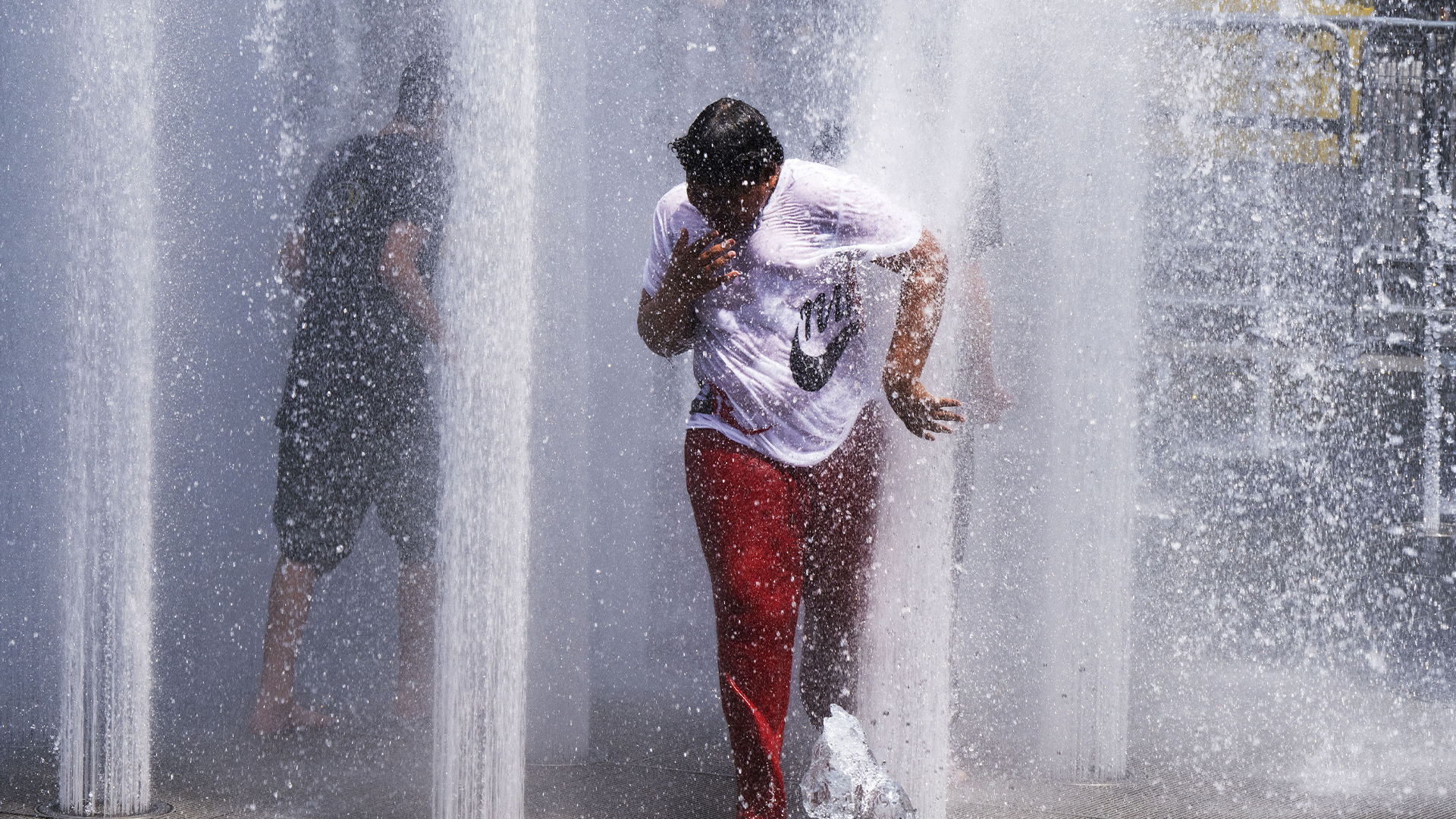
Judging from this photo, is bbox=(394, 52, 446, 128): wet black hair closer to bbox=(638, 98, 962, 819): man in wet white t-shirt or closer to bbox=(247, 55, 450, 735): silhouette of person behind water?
bbox=(247, 55, 450, 735): silhouette of person behind water

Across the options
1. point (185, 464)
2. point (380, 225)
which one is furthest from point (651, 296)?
point (185, 464)

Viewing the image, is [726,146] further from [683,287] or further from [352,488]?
[352,488]

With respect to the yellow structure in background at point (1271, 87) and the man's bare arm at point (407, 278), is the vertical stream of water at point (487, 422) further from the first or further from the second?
the yellow structure in background at point (1271, 87)

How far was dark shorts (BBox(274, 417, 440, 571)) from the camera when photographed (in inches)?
122

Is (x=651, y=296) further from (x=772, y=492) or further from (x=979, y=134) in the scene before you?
(x=979, y=134)

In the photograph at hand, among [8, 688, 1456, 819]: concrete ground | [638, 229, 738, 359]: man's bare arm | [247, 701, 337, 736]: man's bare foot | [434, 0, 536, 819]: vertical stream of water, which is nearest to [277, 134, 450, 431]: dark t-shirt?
[434, 0, 536, 819]: vertical stream of water

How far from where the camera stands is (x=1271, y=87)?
6.18 meters

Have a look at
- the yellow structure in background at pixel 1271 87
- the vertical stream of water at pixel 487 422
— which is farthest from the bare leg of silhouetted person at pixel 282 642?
the yellow structure in background at pixel 1271 87

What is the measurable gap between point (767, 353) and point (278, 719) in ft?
5.46

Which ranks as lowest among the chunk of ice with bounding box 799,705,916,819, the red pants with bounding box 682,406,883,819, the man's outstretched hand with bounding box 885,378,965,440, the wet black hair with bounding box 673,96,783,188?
the chunk of ice with bounding box 799,705,916,819

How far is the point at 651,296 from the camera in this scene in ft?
7.63

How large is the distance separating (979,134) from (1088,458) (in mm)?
804

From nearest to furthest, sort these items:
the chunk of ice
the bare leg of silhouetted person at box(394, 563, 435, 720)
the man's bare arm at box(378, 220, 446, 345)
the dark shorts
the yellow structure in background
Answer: the chunk of ice → the man's bare arm at box(378, 220, 446, 345) → the dark shorts → the bare leg of silhouetted person at box(394, 563, 435, 720) → the yellow structure in background

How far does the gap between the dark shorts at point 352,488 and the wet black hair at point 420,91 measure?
2.43ft
